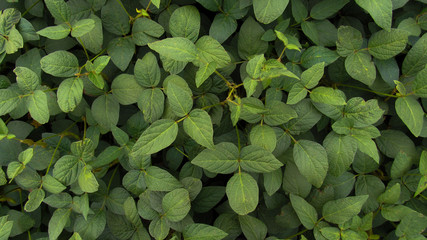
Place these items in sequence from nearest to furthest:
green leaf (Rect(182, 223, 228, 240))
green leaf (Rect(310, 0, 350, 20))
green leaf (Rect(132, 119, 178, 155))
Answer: green leaf (Rect(132, 119, 178, 155)) < green leaf (Rect(182, 223, 228, 240)) < green leaf (Rect(310, 0, 350, 20))

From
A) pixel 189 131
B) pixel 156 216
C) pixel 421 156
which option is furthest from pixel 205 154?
pixel 421 156

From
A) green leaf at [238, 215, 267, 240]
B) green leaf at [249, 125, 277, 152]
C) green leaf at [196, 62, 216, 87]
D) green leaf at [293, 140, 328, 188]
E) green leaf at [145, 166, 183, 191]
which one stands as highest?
green leaf at [196, 62, 216, 87]

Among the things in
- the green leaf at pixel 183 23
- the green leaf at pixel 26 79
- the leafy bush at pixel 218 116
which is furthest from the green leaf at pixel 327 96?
the green leaf at pixel 26 79

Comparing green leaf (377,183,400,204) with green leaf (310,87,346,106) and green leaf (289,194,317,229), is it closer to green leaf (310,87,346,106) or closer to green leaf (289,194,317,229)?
green leaf (289,194,317,229)

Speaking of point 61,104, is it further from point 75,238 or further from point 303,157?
point 303,157

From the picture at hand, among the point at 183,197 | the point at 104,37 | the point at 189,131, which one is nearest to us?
the point at 189,131

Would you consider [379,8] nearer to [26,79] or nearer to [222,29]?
[222,29]

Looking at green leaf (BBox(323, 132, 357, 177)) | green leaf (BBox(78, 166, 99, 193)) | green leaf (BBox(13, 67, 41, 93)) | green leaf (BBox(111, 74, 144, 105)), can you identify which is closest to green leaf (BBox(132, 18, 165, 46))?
green leaf (BBox(111, 74, 144, 105))

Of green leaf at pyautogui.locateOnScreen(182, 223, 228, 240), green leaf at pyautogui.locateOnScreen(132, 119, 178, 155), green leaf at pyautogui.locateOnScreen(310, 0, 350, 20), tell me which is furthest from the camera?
green leaf at pyautogui.locateOnScreen(310, 0, 350, 20)
